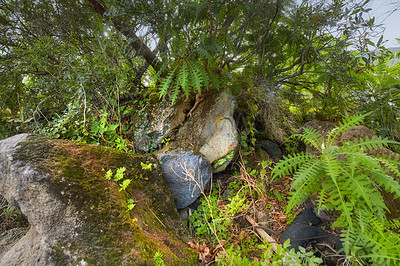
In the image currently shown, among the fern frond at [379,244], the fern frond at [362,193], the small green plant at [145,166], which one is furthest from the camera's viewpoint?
the small green plant at [145,166]

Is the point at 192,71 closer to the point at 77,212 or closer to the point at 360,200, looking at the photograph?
the point at 77,212

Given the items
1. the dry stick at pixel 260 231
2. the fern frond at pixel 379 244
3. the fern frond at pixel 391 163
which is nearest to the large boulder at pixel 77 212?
the dry stick at pixel 260 231

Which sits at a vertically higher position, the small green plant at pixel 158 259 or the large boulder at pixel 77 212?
the large boulder at pixel 77 212

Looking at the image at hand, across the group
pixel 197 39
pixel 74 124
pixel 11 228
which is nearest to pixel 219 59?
pixel 197 39

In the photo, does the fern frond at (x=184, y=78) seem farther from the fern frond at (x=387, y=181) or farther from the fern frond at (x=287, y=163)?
the fern frond at (x=387, y=181)

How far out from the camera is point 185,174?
8.82 ft

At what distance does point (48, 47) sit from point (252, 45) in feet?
12.2

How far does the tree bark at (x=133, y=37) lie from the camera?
10.1 feet

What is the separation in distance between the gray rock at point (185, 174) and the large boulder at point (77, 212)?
0.44 metres

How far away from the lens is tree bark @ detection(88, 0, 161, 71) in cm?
309

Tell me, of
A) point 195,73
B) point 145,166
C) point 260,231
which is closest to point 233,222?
point 260,231

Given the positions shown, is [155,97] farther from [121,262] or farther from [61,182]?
[121,262]

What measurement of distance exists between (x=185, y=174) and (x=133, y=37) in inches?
103

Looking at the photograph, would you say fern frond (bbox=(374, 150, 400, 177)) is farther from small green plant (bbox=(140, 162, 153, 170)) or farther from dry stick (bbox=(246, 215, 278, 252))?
small green plant (bbox=(140, 162, 153, 170))
